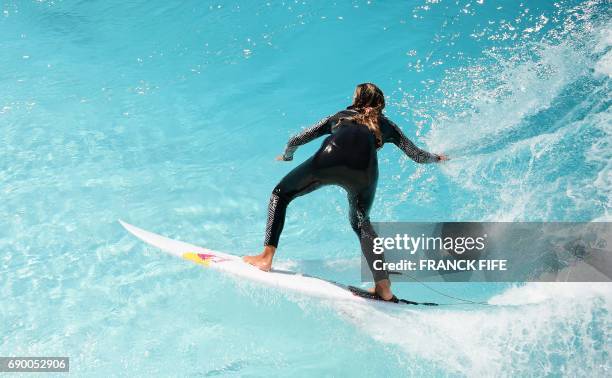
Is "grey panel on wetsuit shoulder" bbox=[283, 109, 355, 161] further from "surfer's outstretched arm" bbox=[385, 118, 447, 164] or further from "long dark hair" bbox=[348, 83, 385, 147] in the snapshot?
"surfer's outstretched arm" bbox=[385, 118, 447, 164]

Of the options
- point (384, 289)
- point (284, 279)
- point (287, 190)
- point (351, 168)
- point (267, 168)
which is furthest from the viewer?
point (267, 168)

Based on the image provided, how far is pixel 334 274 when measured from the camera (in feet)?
16.9

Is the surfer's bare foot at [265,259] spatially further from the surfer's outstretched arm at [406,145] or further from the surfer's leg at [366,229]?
the surfer's outstretched arm at [406,145]

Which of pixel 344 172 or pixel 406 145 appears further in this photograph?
pixel 406 145

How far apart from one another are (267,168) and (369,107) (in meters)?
2.80

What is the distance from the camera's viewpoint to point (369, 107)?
161 inches

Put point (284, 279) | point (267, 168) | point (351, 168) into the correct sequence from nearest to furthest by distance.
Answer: point (351, 168)
point (284, 279)
point (267, 168)

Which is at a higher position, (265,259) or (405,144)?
(405,144)

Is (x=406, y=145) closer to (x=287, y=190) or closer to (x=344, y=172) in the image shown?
(x=344, y=172)

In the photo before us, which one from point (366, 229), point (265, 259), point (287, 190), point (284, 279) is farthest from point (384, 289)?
point (287, 190)

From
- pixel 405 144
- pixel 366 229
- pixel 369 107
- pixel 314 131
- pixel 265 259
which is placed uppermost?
pixel 369 107

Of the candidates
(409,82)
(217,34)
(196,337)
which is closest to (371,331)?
(196,337)

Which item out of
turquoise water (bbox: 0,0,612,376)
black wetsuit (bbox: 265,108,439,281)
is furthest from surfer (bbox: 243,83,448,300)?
turquoise water (bbox: 0,0,612,376)

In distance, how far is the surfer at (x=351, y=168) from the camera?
392 cm
